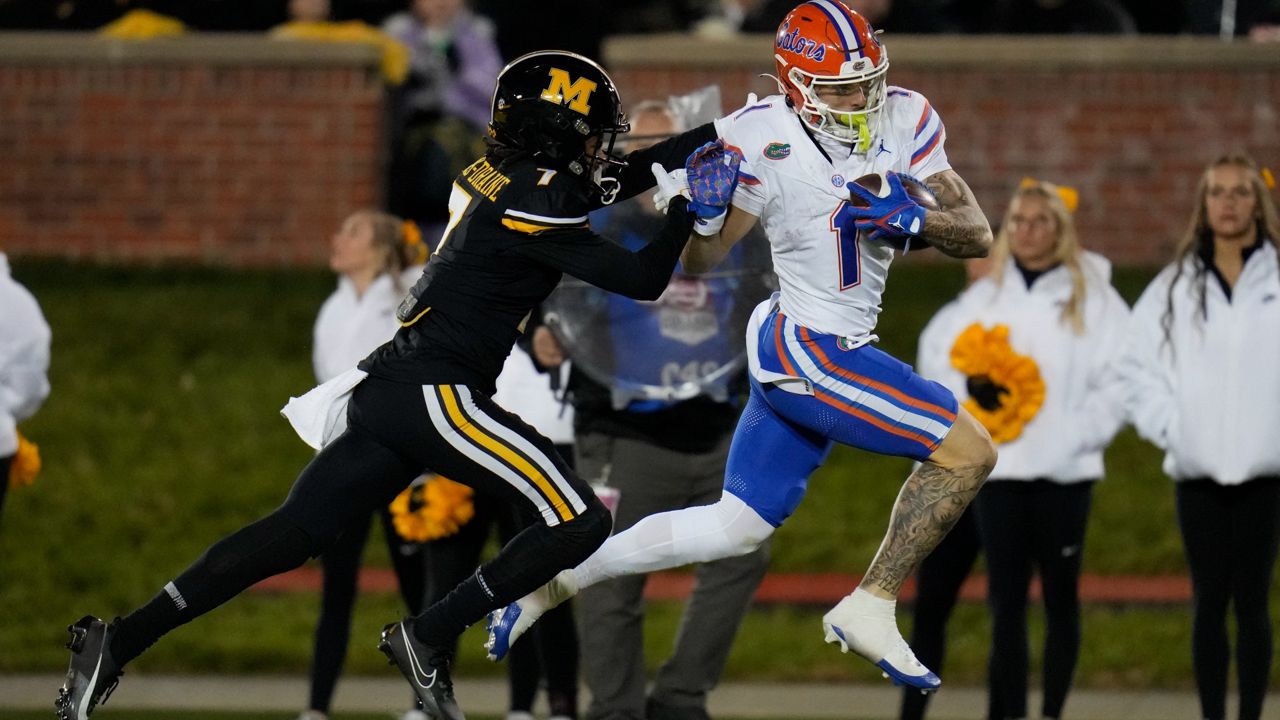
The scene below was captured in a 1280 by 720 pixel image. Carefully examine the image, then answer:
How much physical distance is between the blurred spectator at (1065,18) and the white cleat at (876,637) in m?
8.06

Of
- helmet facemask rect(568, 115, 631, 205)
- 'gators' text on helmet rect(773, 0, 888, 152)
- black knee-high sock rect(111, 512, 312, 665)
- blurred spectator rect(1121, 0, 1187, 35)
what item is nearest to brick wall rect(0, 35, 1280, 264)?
blurred spectator rect(1121, 0, 1187, 35)

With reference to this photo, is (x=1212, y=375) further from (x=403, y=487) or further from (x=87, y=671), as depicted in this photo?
(x=87, y=671)

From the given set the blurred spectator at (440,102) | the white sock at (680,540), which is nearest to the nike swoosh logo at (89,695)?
the white sock at (680,540)

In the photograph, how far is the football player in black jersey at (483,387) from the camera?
587 centimetres

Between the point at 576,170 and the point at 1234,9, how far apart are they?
346 inches

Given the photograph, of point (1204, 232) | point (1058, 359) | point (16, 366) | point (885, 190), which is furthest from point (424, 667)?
point (1204, 232)

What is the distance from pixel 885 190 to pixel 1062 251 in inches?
92.2

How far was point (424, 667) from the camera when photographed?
5.99 meters

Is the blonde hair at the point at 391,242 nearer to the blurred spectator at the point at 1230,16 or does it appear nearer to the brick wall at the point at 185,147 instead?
the brick wall at the point at 185,147

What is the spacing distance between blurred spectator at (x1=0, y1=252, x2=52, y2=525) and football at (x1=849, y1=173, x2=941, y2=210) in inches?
133

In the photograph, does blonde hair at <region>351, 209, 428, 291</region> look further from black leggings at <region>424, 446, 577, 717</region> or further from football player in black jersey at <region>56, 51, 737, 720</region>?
football player in black jersey at <region>56, 51, 737, 720</region>

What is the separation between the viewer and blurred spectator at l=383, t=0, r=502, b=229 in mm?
12773

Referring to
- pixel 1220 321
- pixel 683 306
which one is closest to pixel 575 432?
pixel 683 306

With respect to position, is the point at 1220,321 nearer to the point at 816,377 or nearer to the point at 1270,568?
the point at 1270,568
